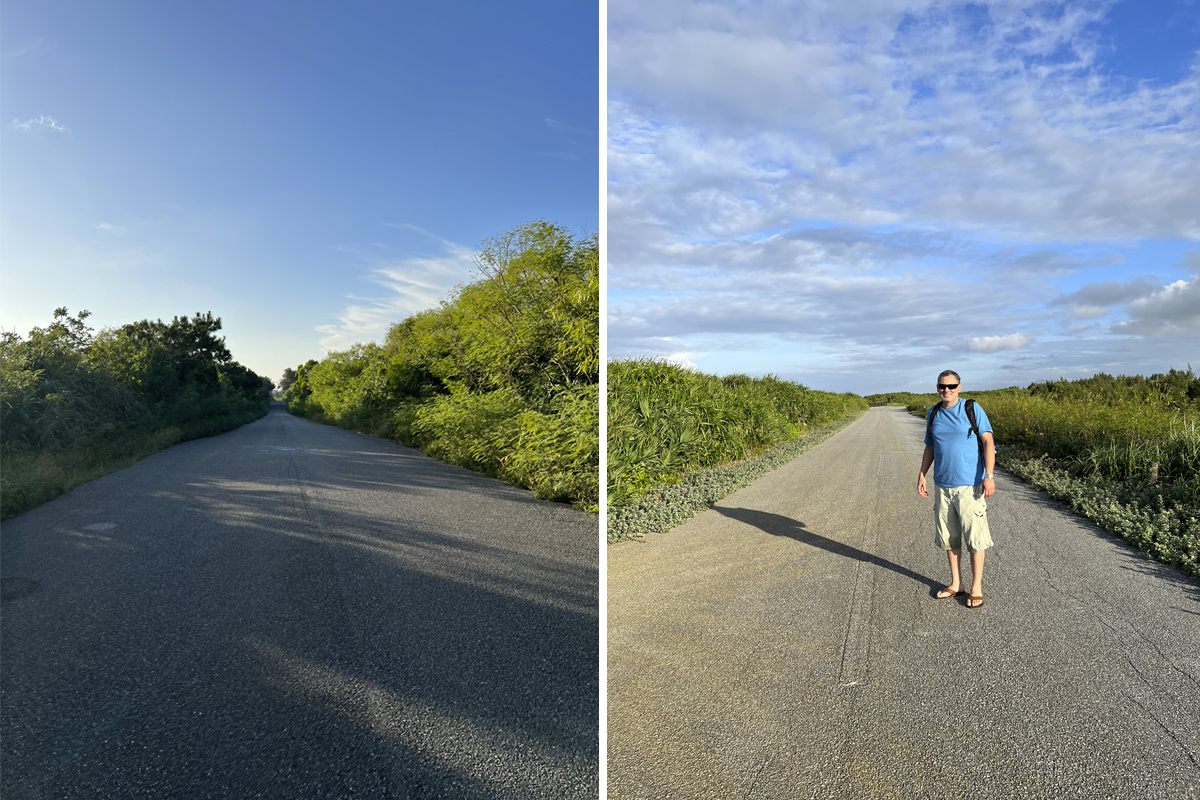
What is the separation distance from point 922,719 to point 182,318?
13.5 ft

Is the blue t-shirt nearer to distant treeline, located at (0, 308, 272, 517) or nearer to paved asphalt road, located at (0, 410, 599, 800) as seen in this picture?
paved asphalt road, located at (0, 410, 599, 800)

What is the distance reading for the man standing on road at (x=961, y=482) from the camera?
12.4 ft

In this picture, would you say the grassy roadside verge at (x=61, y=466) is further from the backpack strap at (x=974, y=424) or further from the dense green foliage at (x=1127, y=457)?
the dense green foliage at (x=1127, y=457)

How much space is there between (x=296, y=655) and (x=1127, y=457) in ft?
29.6

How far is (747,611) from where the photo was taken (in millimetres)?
3469

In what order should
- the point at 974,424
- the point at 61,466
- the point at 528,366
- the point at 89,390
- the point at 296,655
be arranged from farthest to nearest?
the point at 528,366, the point at 61,466, the point at 89,390, the point at 974,424, the point at 296,655

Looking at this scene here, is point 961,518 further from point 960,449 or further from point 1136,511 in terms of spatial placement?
point 1136,511

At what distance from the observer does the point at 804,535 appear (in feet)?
17.6

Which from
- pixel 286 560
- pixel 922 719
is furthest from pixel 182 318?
pixel 922 719

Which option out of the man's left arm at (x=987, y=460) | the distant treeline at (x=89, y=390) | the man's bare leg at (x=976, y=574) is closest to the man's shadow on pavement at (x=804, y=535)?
the man's bare leg at (x=976, y=574)

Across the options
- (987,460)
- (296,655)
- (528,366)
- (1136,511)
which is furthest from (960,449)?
(528,366)

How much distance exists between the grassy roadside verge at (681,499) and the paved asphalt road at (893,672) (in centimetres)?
23

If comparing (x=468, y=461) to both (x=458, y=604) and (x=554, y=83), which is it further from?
(x=554, y=83)

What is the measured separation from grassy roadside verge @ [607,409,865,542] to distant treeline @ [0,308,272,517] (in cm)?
306
